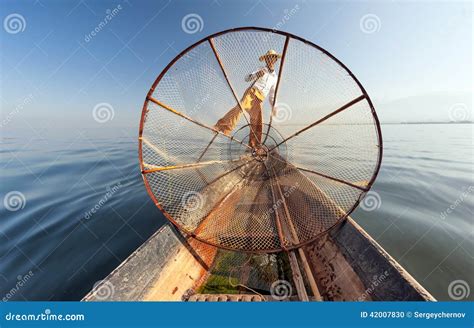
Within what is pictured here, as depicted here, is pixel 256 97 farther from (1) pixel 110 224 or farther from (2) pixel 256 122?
(1) pixel 110 224

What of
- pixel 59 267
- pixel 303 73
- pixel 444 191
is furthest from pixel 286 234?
pixel 444 191

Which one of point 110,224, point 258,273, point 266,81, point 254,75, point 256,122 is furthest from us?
point 110,224

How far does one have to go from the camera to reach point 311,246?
134 inches

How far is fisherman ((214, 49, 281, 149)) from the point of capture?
3.47 m

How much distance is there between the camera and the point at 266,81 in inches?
144

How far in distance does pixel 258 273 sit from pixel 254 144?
2.57 metres

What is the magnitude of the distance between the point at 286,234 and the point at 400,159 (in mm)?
11241

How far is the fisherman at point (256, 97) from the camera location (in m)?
3.47

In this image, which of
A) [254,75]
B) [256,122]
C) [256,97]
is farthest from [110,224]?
[254,75]

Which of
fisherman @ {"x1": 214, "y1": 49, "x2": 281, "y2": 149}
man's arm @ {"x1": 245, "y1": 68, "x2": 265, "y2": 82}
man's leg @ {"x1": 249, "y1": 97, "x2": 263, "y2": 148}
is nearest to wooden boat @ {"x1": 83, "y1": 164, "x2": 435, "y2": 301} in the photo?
fisherman @ {"x1": 214, "y1": 49, "x2": 281, "y2": 149}

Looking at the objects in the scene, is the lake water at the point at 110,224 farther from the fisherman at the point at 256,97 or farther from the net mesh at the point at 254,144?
the fisherman at the point at 256,97

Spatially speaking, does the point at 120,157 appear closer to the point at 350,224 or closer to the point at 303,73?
the point at 303,73

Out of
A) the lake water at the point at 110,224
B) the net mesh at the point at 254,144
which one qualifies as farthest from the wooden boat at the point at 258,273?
the lake water at the point at 110,224

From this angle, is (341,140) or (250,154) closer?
(341,140)
